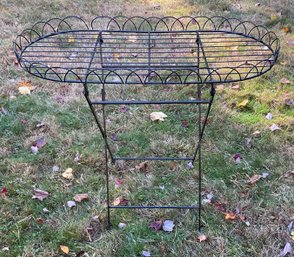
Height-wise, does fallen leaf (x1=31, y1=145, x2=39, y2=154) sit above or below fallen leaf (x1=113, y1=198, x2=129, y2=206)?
above

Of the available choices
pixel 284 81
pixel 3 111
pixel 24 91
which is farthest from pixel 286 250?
pixel 24 91

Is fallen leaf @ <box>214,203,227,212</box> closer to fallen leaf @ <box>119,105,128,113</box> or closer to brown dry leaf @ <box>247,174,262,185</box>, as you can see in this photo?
brown dry leaf @ <box>247,174,262,185</box>

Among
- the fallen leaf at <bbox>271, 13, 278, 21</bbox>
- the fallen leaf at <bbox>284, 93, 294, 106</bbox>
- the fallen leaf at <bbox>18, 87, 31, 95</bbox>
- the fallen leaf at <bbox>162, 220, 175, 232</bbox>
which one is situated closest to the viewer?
the fallen leaf at <bbox>162, 220, 175, 232</bbox>

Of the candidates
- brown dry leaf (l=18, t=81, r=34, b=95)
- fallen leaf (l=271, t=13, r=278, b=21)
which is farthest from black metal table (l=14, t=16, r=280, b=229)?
→ fallen leaf (l=271, t=13, r=278, b=21)

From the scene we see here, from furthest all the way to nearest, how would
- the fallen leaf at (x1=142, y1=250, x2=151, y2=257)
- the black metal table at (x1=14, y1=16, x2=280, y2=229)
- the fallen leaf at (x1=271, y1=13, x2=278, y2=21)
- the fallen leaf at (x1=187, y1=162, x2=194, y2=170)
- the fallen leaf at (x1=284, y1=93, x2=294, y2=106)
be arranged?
the fallen leaf at (x1=271, y1=13, x2=278, y2=21), the fallen leaf at (x1=284, y1=93, x2=294, y2=106), the fallen leaf at (x1=187, y1=162, x2=194, y2=170), the fallen leaf at (x1=142, y1=250, x2=151, y2=257), the black metal table at (x1=14, y1=16, x2=280, y2=229)

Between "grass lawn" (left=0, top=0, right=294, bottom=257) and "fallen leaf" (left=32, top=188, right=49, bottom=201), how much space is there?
2 centimetres

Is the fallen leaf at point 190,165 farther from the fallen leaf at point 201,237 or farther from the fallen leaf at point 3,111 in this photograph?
the fallen leaf at point 3,111

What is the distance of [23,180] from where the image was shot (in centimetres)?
265

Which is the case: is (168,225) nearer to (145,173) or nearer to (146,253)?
(146,253)

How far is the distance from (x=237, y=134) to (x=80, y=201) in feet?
3.79

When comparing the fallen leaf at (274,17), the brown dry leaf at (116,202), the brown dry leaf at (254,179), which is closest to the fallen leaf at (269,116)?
the brown dry leaf at (254,179)

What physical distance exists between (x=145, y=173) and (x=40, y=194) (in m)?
0.62

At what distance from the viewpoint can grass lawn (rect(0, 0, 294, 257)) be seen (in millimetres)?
2254

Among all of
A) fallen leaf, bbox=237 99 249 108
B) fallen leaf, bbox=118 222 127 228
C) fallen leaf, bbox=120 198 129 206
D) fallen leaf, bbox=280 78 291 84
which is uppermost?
fallen leaf, bbox=280 78 291 84
